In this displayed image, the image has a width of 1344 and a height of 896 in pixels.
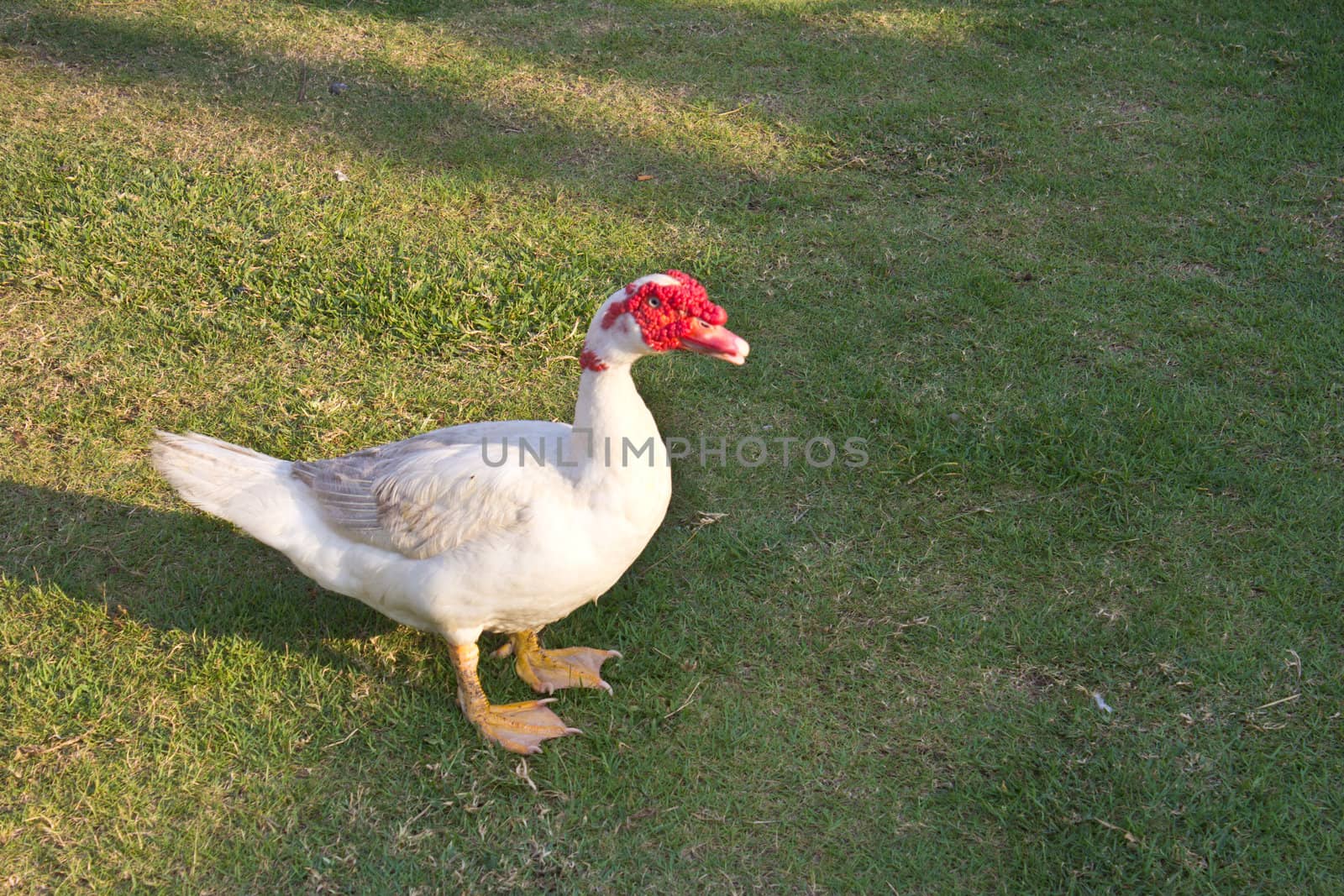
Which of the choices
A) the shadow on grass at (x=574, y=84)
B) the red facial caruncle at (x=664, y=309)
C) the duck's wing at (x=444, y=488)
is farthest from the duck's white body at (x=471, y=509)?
the shadow on grass at (x=574, y=84)

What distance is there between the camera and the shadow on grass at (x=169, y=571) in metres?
3.32

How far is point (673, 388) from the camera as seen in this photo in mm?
4375

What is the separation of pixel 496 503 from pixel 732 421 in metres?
1.57

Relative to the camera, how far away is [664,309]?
2.70 meters

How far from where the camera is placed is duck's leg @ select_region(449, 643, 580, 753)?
2.98 m

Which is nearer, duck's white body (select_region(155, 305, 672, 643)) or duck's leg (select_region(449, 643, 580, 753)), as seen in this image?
duck's white body (select_region(155, 305, 672, 643))

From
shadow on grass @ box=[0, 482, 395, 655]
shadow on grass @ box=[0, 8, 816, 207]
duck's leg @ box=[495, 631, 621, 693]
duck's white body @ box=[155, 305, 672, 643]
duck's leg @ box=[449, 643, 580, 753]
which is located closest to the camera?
duck's white body @ box=[155, 305, 672, 643]

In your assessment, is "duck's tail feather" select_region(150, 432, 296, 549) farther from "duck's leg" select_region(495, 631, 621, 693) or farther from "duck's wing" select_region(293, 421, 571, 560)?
"duck's leg" select_region(495, 631, 621, 693)

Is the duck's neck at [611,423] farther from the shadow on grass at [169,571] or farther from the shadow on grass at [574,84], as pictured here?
the shadow on grass at [574,84]

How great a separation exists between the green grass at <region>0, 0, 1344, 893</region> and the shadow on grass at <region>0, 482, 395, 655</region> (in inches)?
0.7

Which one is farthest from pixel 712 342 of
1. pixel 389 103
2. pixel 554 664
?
pixel 389 103


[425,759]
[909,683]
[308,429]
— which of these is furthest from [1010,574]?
[308,429]

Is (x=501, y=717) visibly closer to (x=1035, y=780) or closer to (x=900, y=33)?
(x=1035, y=780)

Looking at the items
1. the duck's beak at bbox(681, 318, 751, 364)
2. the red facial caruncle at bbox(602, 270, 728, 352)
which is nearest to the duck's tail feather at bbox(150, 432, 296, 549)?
the red facial caruncle at bbox(602, 270, 728, 352)
